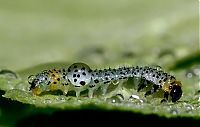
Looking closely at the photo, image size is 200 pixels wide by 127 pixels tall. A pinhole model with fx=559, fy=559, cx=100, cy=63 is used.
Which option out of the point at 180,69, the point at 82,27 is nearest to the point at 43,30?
the point at 82,27

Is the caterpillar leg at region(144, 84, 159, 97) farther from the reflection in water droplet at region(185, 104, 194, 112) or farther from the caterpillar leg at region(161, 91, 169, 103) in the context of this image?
the reflection in water droplet at region(185, 104, 194, 112)

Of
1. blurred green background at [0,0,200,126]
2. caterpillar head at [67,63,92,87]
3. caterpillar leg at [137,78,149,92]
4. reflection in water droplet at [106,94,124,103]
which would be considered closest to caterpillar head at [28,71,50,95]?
caterpillar head at [67,63,92,87]

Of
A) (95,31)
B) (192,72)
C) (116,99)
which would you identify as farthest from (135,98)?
(95,31)

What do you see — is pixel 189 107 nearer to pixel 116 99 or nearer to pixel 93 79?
pixel 116 99

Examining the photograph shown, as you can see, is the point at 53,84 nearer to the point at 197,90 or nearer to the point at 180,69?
the point at 197,90

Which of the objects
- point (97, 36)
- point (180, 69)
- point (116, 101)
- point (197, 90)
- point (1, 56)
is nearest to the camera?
point (116, 101)

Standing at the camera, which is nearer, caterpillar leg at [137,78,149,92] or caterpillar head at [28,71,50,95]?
caterpillar head at [28,71,50,95]
